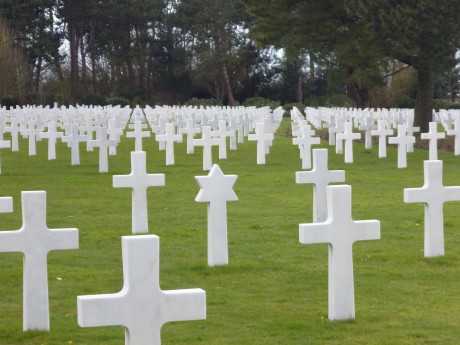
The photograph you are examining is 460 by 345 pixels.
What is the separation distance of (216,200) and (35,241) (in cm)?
265

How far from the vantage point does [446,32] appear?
26.5m

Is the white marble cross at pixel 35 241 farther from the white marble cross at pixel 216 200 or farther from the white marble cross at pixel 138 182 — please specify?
the white marble cross at pixel 138 182

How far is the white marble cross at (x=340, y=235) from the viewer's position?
7199 millimetres

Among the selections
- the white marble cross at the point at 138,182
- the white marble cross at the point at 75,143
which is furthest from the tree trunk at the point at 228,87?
the white marble cross at the point at 138,182

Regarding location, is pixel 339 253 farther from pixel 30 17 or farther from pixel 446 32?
pixel 30 17

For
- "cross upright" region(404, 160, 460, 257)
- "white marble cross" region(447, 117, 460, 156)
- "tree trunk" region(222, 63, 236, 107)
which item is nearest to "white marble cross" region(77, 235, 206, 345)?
"cross upright" region(404, 160, 460, 257)

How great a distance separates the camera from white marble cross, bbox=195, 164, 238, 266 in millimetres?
9312

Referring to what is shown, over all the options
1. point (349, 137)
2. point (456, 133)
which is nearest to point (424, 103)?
point (456, 133)

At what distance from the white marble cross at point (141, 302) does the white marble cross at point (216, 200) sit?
393cm

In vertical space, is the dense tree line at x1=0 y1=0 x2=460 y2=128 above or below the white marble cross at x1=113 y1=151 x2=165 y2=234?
A: above

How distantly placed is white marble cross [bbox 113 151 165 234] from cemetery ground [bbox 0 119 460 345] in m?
0.36

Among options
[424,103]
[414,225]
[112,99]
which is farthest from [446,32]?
[112,99]

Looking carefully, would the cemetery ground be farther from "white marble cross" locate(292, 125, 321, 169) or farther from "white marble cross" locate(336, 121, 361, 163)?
"white marble cross" locate(336, 121, 361, 163)

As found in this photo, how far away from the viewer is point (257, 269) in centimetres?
959
